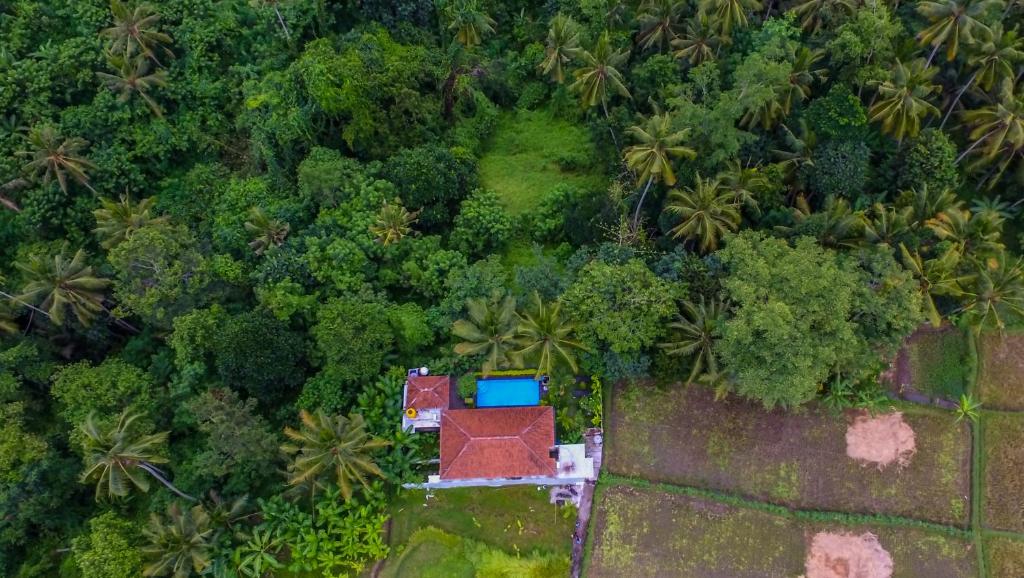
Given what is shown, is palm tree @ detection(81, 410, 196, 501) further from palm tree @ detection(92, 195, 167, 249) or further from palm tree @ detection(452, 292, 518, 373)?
palm tree @ detection(452, 292, 518, 373)

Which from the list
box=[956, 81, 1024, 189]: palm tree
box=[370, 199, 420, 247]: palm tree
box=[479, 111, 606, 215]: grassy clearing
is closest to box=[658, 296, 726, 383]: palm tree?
box=[479, 111, 606, 215]: grassy clearing

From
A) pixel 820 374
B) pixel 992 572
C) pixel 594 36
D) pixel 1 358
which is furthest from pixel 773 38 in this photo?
pixel 1 358

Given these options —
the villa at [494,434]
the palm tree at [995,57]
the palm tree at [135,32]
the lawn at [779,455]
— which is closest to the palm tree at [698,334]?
the lawn at [779,455]

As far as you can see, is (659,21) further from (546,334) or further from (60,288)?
(60,288)

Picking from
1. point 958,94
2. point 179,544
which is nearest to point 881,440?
point 958,94

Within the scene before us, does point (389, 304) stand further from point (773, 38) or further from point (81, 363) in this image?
point (773, 38)
